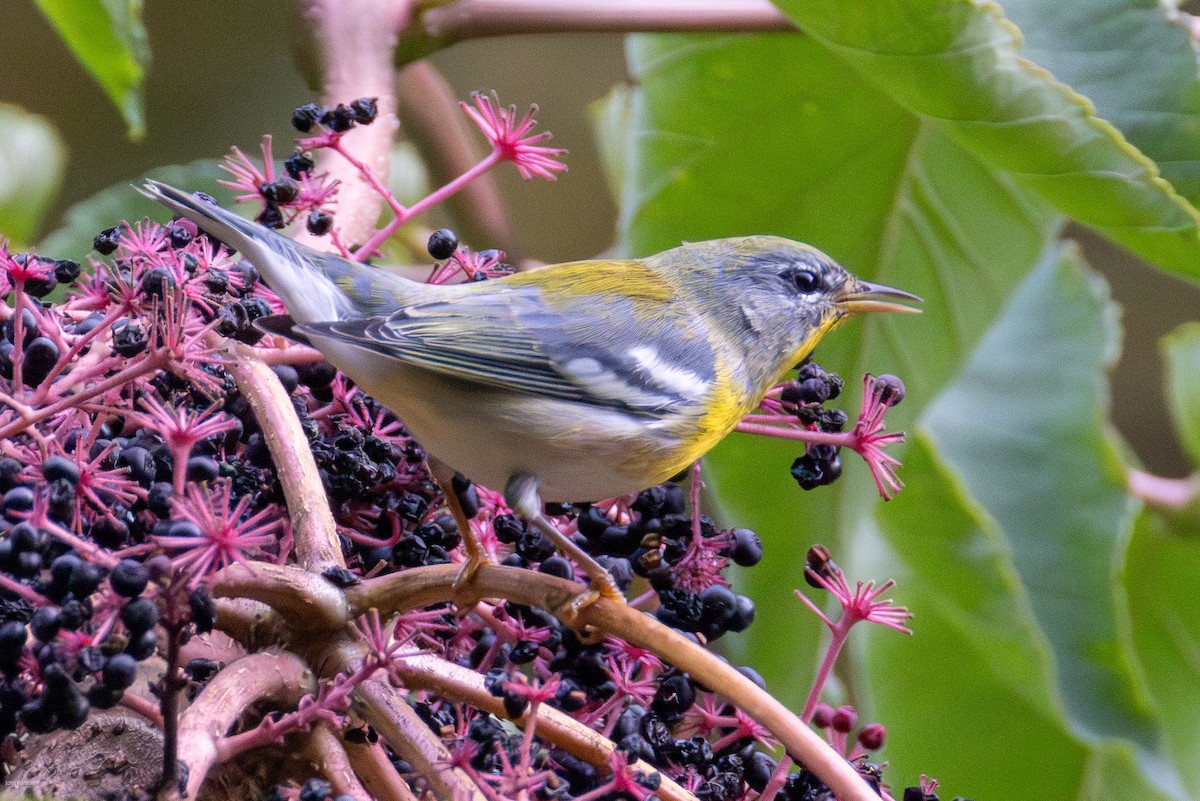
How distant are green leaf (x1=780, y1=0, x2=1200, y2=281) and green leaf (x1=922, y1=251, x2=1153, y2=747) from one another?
787 mm

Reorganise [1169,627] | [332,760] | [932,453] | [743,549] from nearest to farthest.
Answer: [332,760]
[743,549]
[932,453]
[1169,627]

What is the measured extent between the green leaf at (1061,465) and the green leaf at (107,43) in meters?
1.63

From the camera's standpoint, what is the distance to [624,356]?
123 cm

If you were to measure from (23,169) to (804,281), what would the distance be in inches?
54.8

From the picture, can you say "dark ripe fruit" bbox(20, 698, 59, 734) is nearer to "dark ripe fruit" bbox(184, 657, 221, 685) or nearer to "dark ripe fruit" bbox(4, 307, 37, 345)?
"dark ripe fruit" bbox(184, 657, 221, 685)

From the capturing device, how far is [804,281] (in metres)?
1.41

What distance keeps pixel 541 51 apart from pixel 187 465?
363 centimetres

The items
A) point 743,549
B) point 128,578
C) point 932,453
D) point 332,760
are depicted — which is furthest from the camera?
point 932,453

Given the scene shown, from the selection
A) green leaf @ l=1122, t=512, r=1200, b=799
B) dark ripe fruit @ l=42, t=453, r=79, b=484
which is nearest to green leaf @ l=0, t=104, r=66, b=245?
dark ripe fruit @ l=42, t=453, r=79, b=484

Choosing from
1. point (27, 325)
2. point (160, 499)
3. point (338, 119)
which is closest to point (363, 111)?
point (338, 119)

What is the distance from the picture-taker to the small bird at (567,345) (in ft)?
3.49

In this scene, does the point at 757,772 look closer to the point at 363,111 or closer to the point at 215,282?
the point at 215,282

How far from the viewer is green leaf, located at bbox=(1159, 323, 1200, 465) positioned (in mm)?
2275

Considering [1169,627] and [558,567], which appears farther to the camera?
[1169,627]
